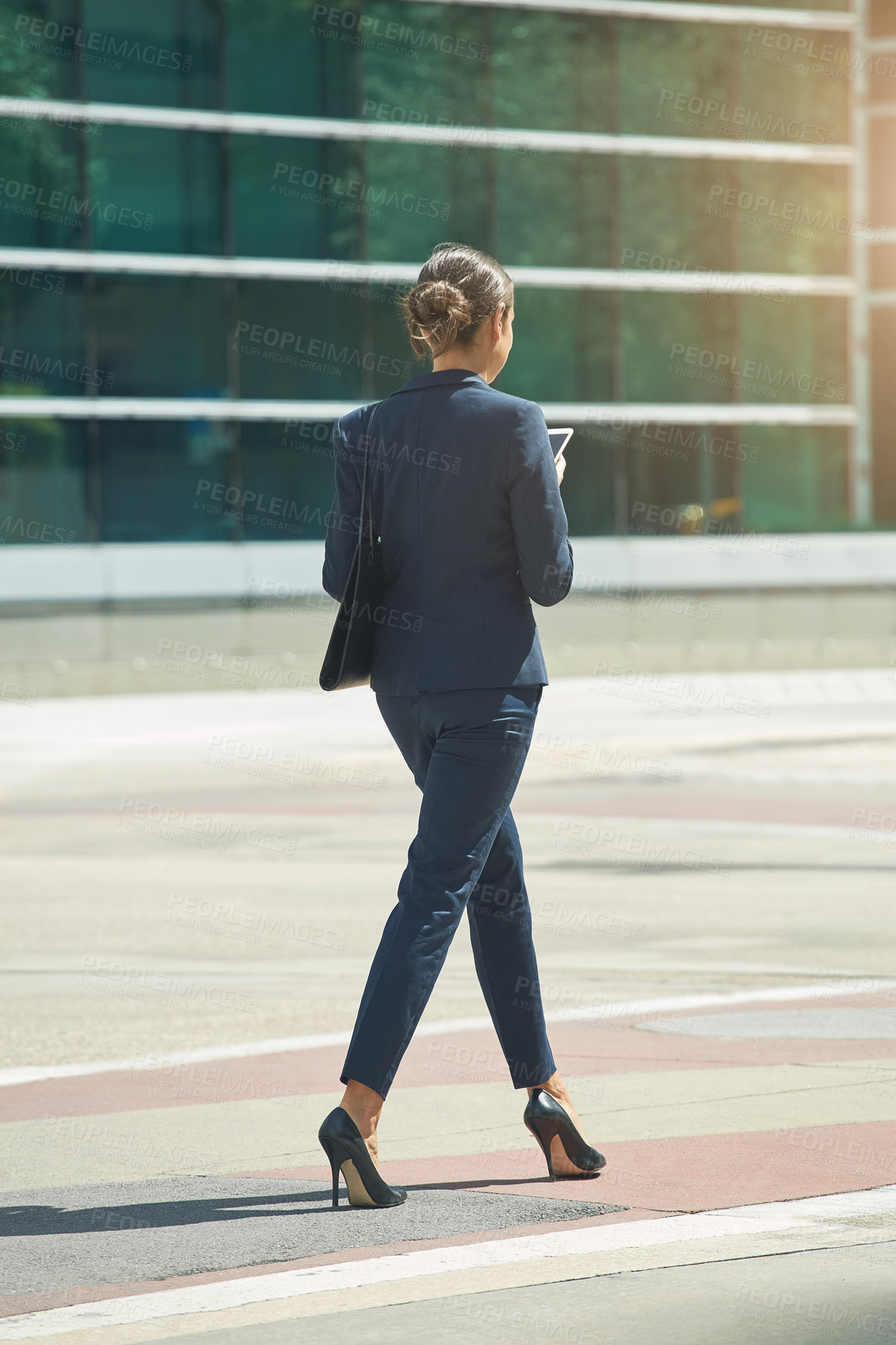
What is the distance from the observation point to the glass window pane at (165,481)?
26750mm

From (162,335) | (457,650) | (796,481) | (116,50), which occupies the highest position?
(116,50)

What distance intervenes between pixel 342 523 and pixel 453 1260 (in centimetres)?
167

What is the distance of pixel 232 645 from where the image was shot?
27.0 metres

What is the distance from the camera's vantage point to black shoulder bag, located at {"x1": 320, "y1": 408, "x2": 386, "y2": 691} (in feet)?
15.0

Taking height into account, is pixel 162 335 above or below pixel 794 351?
above

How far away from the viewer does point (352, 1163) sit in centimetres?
434

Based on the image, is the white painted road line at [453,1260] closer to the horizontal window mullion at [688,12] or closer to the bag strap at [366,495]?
the bag strap at [366,495]
